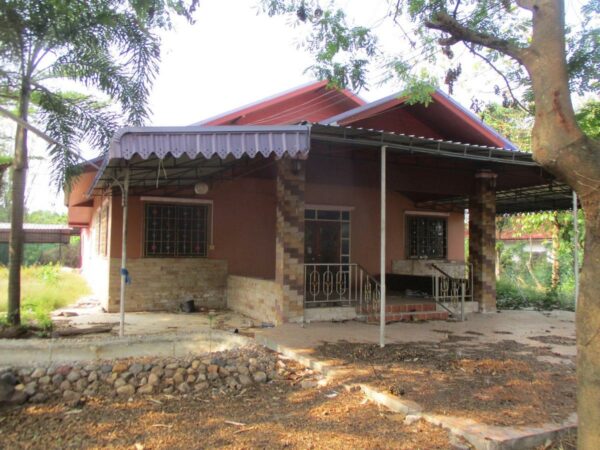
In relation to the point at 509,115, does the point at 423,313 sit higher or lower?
lower

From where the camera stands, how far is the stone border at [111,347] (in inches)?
270

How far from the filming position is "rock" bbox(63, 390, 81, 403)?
209 inches

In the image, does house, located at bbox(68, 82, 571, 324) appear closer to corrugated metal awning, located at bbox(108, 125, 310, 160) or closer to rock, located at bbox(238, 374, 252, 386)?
corrugated metal awning, located at bbox(108, 125, 310, 160)

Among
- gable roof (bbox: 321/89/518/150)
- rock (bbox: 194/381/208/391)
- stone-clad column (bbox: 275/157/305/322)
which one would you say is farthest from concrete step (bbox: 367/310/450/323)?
rock (bbox: 194/381/208/391)

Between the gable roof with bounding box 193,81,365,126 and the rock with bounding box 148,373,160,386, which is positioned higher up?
the gable roof with bounding box 193,81,365,126

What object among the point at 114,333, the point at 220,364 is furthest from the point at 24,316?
the point at 220,364

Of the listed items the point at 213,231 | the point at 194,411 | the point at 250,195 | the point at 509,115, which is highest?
the point at 509,115

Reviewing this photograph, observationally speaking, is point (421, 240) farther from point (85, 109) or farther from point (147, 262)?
point (85, 109)

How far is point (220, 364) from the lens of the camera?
240 inches

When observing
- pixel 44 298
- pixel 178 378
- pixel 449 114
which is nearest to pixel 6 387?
pixel 178 378

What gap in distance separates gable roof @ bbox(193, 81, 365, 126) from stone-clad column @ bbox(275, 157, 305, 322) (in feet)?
13.3

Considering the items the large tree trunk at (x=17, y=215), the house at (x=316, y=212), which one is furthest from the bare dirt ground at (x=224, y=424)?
the large tree trunk at (x=17, y=215)

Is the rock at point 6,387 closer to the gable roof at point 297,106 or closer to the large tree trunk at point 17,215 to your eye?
the large tree trunk at point 17,215

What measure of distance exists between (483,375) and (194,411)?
320cm
